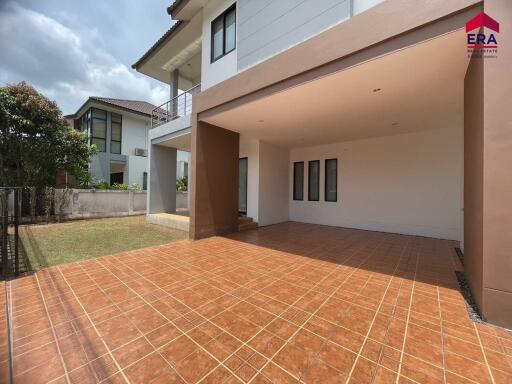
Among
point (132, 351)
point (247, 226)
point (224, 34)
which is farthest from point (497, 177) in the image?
point (224, 34)

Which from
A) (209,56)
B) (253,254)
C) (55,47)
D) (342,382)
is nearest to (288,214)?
(253,254)

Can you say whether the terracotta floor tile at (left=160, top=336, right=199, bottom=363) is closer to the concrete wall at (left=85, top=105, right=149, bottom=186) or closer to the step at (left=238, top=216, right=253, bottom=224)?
the step at (left=238, top=216, right=253, bottom=224)

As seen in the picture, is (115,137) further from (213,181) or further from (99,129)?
(213,181)

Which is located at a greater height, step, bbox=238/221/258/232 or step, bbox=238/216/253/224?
step, bbox=238/216/253/224

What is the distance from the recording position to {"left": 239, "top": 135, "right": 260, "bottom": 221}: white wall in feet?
24.5

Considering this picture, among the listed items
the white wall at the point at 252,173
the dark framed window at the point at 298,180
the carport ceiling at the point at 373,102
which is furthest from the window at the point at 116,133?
the dark framed window at the point at 298,180

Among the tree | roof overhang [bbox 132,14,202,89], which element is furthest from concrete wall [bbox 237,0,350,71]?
the tree

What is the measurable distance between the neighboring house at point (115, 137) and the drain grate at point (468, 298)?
1558 cm

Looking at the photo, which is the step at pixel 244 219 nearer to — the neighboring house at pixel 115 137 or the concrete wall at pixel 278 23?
the concrete wall at pixel 278 23

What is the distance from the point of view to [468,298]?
2670 mm

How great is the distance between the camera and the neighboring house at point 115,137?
1298 centimetres

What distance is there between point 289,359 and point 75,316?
2.21 m

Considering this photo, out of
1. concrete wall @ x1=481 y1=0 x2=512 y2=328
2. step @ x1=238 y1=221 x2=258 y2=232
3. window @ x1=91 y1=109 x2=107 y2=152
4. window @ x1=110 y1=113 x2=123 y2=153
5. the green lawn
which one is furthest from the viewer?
window @ x1=110 y1=113 x2=123 y2=153

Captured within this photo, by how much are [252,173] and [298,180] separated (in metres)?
2.22
